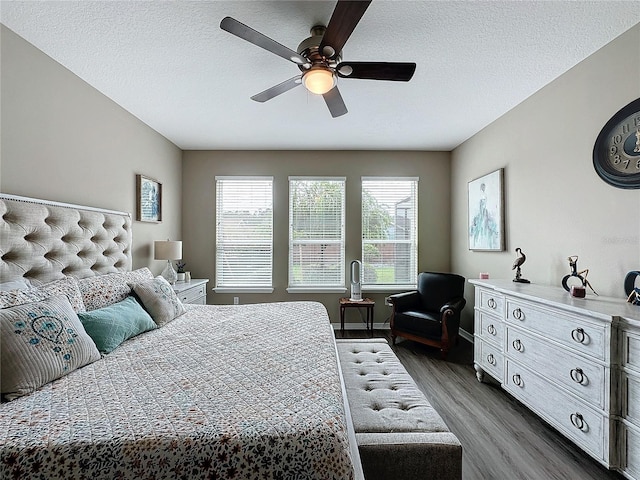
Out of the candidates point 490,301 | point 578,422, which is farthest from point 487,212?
point 578,422

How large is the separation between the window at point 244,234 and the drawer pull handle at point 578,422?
358 centimetres

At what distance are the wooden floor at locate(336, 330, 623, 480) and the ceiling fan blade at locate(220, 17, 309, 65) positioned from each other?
2631mm

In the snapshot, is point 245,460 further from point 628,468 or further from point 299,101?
point 299,101

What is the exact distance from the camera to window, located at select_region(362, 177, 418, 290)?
4629 millimetres

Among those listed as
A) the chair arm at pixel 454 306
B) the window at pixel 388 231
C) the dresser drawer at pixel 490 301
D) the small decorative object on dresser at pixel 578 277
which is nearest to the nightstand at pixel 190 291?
the window at pixel 388 231

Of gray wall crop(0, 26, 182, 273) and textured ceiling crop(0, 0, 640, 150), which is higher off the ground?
textured ceiling crop(0, 0, 640, 150)

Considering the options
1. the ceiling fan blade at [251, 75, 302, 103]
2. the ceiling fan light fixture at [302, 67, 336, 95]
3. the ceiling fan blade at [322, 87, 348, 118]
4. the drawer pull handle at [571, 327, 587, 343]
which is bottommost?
the drawer pull handle at [571, 327, 587, 343]

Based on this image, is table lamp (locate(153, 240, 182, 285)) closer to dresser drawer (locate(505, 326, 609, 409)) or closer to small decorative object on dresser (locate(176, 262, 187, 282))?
small decorative object on dresser (locate(176, 262, 187, 282))

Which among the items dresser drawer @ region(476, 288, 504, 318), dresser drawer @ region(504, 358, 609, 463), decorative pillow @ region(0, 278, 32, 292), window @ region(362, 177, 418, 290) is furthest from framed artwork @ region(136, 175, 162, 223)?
dresser drawer @ region(504, 358, 609, 463)

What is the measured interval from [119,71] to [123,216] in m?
1.33

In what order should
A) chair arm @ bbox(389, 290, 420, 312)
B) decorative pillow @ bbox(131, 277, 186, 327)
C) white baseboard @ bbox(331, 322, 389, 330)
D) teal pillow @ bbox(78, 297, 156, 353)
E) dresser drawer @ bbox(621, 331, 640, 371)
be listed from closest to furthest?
1. dresser drawer @ bbox(621, 331, 640, 371)
2. teal pillow @ bbox(78, 297, 156, 353)
3. decorative pillow @ bbox(131, 277, 186, 327)
4. chair arm @ bbox(389, 290, 420, 312)
5. white baseboard @ bbox(331, 322, 389, 330)

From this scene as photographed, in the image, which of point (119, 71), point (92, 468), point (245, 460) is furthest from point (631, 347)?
point (119, 71)

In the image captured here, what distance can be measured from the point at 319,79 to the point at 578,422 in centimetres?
261

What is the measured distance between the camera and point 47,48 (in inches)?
85.4
